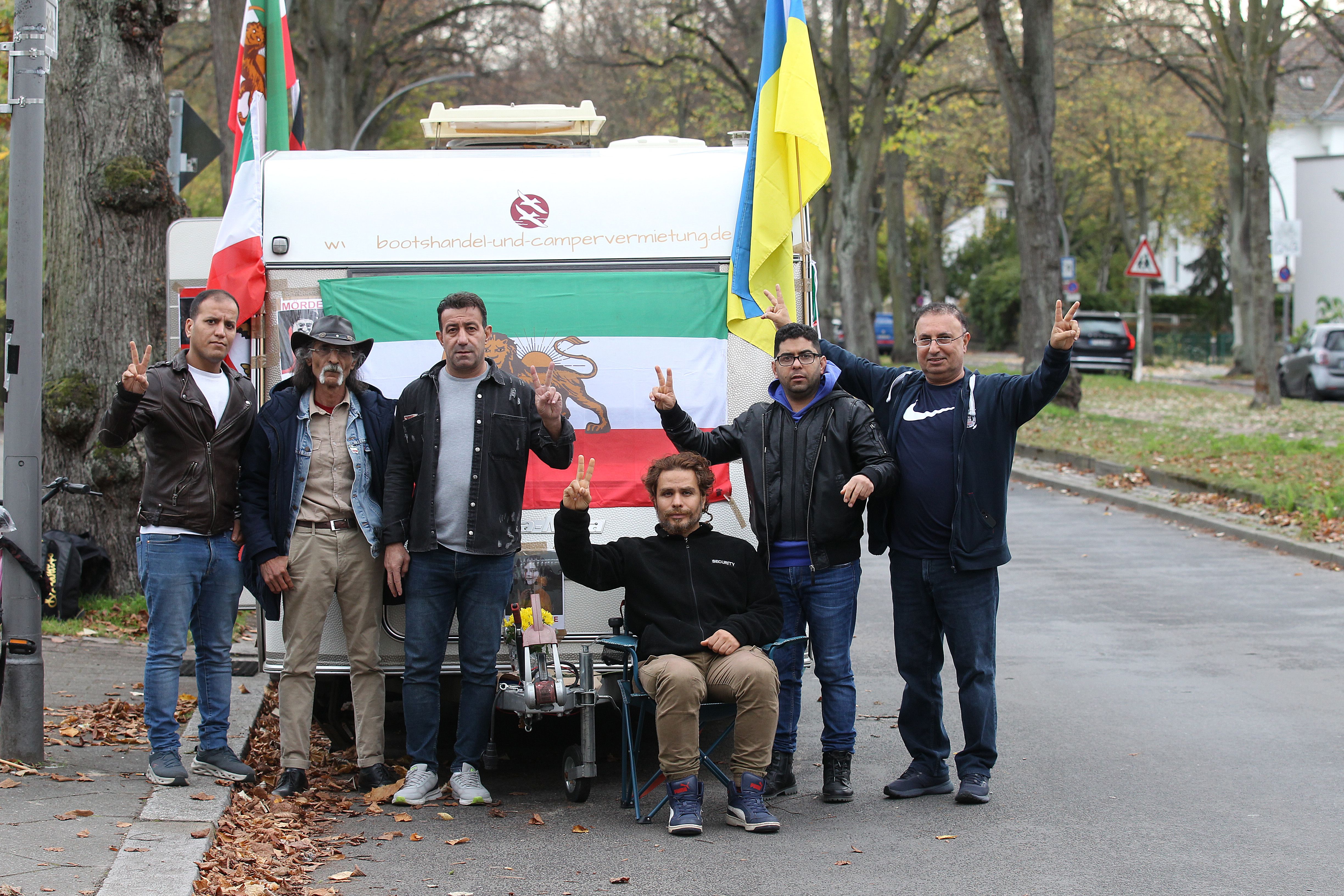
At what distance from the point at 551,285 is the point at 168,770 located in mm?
2599

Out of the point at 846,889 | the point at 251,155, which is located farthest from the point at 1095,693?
the point at 251,155

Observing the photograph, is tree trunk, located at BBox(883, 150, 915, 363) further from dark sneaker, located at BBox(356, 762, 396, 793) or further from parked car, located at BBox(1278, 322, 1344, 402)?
dark sneaker, located at BBox(356, 762, 396, 793)

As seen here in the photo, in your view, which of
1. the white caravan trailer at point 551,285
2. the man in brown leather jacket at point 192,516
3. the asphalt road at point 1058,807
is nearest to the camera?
the asphalt road at point 1058,807

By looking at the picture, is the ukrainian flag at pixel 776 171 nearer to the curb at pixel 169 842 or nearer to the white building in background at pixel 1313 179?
the curb at pixel 169 842

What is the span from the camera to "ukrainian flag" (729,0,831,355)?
20.8ft

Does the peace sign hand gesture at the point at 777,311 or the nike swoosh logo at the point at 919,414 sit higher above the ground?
the peace sign hand gesture at the point at 777,311

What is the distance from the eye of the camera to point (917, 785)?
5.97 m

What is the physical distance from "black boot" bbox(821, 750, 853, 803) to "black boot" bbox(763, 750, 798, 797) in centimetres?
19

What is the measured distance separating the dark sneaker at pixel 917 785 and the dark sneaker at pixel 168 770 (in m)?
2.89

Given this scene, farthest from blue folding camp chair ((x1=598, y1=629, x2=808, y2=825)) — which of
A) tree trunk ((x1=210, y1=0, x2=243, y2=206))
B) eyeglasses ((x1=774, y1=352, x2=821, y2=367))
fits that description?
tree trunk ((x1=210, y1=0, x2=243, y2=206))

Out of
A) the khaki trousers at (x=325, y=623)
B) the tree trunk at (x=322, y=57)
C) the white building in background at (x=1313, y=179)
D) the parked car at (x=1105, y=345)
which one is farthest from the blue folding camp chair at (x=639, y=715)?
the white building in background at (x=1313, y=179)

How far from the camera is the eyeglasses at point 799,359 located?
586 centimetres

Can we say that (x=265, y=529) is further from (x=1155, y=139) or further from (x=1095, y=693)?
(x=1155, y=139)

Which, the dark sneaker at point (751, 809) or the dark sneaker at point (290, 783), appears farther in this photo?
the dark sneaker at point (290, 783)
